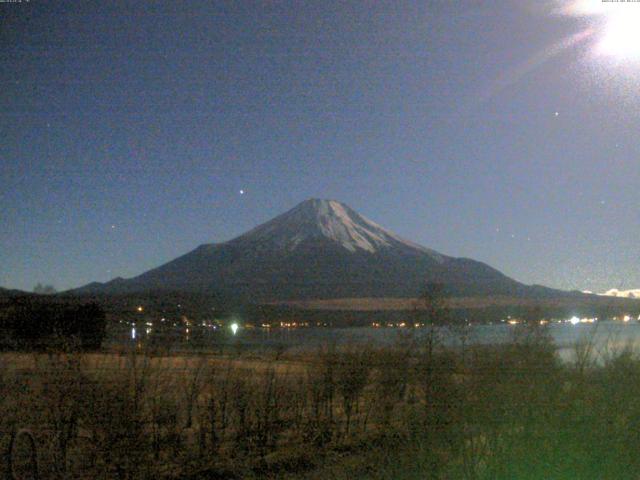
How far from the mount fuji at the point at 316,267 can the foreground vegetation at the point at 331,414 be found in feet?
139

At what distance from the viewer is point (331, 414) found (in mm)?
13414

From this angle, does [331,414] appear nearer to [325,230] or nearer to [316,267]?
[316,267]

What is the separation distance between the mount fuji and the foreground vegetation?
42224 millimetres

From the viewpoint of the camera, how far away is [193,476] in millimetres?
10625

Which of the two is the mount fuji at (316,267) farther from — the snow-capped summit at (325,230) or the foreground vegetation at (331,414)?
the foreground vegetation at (331,414)

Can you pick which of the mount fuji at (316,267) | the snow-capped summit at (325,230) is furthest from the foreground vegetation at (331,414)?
the snow-capped summit at (325,230)

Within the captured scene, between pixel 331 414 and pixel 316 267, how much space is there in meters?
86.2

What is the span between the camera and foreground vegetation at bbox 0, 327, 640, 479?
6.20 meters

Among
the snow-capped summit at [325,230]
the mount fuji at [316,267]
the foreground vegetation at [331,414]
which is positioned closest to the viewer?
the foreground vegetation at [331,414]

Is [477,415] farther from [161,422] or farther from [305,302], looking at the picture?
[305,302]

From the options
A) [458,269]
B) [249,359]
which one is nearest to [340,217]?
[458,269]

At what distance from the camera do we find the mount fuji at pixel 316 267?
245 feet

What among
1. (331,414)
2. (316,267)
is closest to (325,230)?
(316,267)

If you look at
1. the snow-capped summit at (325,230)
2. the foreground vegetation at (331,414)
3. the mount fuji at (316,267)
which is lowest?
the foreground vegetation at (331,414)
